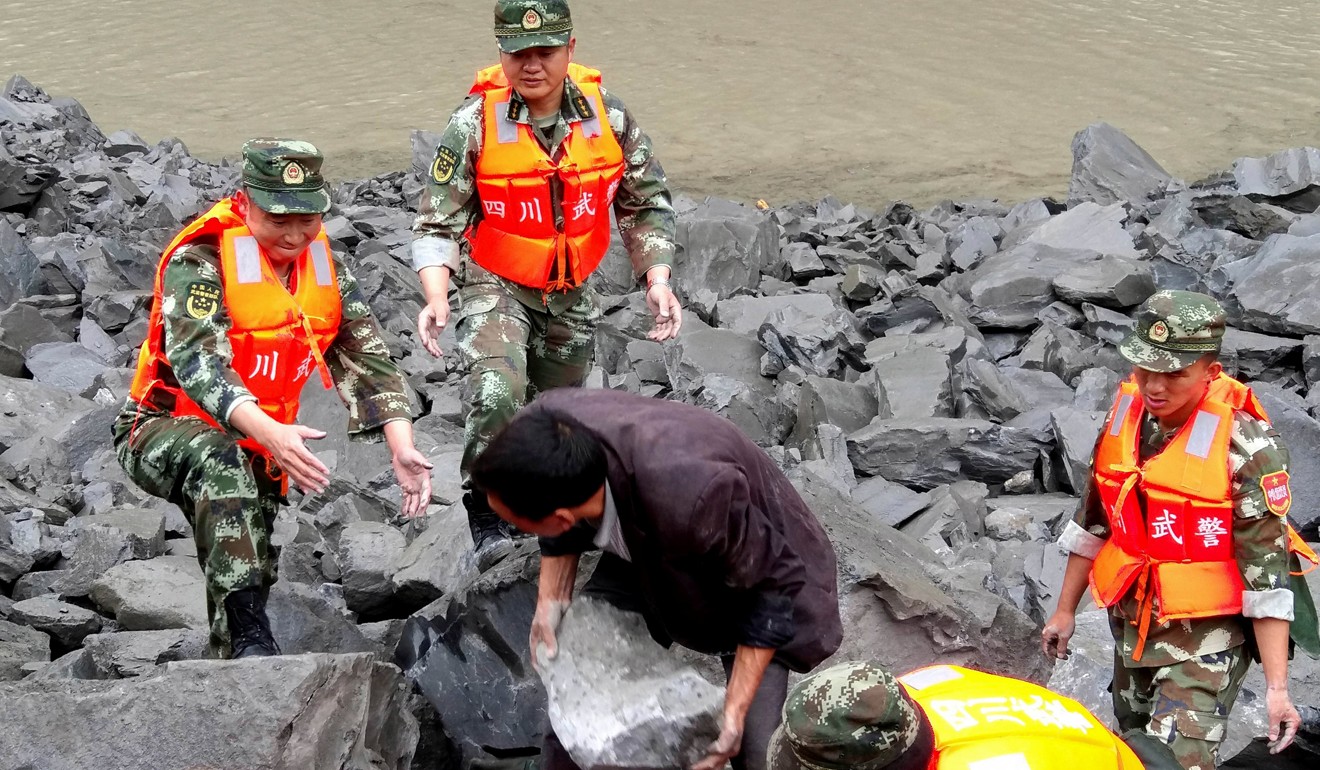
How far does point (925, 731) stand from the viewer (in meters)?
2.42

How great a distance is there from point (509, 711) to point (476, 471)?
1.66 m

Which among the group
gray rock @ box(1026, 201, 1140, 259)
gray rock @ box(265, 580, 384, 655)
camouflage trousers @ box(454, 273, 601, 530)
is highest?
camouflage trousers @ box(454, 273, 601, 530)

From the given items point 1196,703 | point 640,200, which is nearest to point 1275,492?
point 1196,703

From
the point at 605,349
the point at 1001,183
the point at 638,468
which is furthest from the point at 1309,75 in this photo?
the point at 638,468

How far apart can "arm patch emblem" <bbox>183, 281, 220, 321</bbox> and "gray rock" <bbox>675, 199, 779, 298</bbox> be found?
6204 mm

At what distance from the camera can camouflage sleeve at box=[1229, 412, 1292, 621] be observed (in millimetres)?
3457

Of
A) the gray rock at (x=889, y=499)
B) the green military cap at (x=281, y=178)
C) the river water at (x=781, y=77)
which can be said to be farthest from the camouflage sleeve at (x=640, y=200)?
the river water at (x=781, y=77)

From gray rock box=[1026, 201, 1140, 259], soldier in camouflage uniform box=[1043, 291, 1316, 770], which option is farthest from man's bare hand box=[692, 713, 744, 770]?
gray rock box=[1026, 201, 1140, 259]

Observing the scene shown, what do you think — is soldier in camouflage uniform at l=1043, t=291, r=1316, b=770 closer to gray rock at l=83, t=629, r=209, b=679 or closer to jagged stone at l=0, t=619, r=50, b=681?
gray rock at l=83, t=629, r=209, b=679

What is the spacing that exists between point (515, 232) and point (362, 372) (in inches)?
31.5

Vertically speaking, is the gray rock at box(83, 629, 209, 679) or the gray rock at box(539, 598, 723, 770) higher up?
the gray rock at box(539, 598, 723, 770)

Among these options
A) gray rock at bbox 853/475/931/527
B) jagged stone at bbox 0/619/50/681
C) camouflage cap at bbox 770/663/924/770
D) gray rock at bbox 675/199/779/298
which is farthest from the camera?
gray rock at bbox 675/199/779/298

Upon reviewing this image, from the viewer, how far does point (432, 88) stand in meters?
18.7

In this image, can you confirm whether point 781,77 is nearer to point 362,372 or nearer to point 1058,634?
point 362,372
